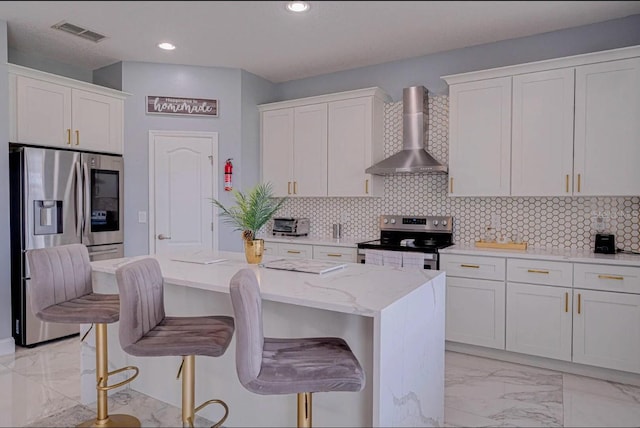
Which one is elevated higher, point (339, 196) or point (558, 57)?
point (558, 57)

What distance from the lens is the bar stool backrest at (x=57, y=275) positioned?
7.25 ft

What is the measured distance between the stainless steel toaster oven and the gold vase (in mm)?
2211

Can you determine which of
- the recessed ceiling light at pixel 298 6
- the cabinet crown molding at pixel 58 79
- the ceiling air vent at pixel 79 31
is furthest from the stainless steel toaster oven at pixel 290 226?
the ceiling air vent at pixel 79 31

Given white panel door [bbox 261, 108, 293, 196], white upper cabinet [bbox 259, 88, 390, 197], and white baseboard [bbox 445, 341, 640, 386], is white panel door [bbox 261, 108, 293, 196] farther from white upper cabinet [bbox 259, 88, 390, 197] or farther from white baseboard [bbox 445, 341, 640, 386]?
white baseboard [bbox 445, 341, 640, 386]

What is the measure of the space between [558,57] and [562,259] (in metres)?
1.76

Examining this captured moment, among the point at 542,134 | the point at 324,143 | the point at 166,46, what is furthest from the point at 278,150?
the point at 542,134

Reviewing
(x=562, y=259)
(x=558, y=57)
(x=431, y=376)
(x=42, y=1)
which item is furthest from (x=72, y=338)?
(x=558, y=57)

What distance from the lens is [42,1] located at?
10.00 feet

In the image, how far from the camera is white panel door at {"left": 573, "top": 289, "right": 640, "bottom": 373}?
2.89 metres

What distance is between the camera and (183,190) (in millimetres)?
4535

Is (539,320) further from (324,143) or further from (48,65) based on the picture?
(48,65)

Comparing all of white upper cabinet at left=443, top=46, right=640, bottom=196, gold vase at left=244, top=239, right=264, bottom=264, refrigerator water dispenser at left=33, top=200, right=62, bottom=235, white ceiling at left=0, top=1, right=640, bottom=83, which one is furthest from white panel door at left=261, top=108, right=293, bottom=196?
gold vase at left=244, top=239, right=264, bottom=264

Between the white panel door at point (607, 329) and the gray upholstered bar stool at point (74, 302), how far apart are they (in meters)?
2.96

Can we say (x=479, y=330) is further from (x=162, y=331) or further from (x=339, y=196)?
(x=162, y=331)
